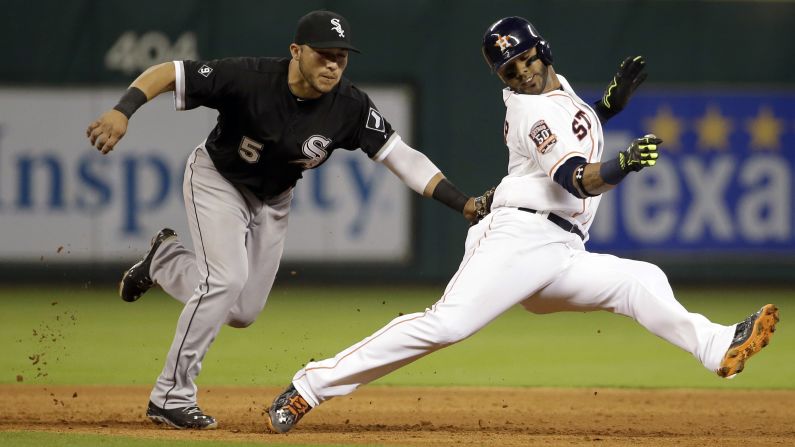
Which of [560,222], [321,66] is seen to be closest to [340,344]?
[321,66]

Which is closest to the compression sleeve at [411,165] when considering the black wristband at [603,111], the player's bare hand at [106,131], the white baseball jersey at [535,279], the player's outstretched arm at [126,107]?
the white baseball jersey at [535,279]

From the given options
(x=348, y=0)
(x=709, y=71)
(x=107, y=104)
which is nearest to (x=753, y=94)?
(x=709, y=71)

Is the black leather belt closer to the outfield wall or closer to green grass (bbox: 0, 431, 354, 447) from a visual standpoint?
green grass (bbox: 0, 431, 354, 447)

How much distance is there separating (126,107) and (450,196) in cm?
140

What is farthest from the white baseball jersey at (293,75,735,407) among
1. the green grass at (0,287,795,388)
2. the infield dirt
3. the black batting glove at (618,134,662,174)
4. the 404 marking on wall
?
the 404 marking on wall

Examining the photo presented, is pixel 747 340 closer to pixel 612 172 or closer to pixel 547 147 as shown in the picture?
pixel 612 172

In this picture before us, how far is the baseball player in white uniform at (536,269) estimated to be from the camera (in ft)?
14.8

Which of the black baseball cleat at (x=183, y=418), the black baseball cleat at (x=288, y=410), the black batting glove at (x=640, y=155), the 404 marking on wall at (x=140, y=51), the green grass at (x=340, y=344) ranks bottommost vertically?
the green grass at (x=340, y=344)

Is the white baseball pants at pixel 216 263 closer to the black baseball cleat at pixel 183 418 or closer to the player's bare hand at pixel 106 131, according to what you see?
the black baseball cleat at pixel 183 418

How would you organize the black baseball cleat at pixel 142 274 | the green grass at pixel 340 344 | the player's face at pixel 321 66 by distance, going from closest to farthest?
the player's face at pixel 321 66
the black baseball cleat at pixel 142 274
the green grass at pixel 340 344

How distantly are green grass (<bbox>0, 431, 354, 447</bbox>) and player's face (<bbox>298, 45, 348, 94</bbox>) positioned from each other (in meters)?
1.43

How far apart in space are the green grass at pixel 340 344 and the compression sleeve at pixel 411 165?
6.06 ft

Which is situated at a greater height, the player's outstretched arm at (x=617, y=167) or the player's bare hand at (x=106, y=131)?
the player's bare hand at (x=106, y=131)

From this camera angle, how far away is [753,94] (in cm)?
1134
